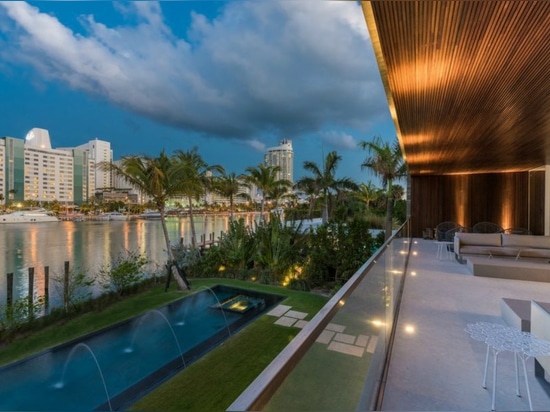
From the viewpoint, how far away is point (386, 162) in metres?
12.5

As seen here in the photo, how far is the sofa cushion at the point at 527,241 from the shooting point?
6.78 meters

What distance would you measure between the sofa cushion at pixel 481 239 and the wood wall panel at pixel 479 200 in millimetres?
4242

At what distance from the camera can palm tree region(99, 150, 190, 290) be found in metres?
9.84

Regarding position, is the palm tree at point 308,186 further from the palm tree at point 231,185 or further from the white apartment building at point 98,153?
the white apartment building at point 98,153

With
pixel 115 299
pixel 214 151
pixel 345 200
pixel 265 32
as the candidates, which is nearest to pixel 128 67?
pixel 265 32

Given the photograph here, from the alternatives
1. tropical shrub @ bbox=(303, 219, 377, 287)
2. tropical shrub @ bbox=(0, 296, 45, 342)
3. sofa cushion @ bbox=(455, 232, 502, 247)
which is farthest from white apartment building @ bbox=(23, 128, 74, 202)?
sofa cushion @ bbox=(455, 232, 502, 247)

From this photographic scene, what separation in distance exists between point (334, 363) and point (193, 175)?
10713 millimetres

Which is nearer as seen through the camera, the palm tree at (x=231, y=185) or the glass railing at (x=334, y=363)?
the glass railing at (x=334, y=363)

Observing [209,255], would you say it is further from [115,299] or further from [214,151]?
[214,151]

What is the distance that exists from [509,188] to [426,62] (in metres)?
10.9

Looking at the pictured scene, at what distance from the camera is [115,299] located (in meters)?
8.41

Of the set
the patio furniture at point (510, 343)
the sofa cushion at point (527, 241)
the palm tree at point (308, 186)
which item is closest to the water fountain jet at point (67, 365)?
the patio furniture at point (510, 343)

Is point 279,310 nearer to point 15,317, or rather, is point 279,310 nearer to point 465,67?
point 15,317

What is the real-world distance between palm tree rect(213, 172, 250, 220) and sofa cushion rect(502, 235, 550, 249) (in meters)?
→ 15.3
